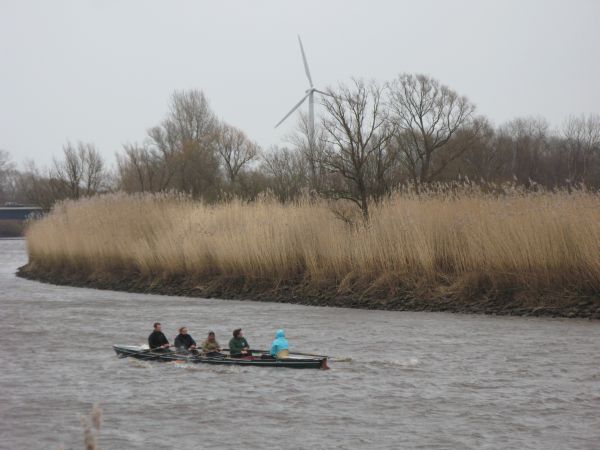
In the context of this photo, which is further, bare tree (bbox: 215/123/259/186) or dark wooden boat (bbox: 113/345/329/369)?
bare tree (bbox: 215/123/259/186)

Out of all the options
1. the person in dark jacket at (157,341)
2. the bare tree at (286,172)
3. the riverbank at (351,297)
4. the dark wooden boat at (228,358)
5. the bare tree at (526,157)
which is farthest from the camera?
the bare tree at (526,157)

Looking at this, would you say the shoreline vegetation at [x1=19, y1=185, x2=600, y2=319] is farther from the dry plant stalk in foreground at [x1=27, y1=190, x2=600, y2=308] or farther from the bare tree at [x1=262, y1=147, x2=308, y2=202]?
the bare tree at [x1=262, y1=147, x2=308, y2=202]

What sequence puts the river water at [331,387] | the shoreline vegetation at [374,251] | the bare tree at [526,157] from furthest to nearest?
the bare tree at [526,157]
the shoreline vegetation at [374,251]
the river water at [331,387]

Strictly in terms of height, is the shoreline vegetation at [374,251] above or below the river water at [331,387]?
above

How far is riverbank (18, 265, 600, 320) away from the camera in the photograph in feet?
68.1

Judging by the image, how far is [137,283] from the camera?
100 feet

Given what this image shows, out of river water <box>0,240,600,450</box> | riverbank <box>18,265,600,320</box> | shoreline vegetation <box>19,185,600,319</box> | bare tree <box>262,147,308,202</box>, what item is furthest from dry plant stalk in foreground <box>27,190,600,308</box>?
bare tree <box>262,147,308,202</box>

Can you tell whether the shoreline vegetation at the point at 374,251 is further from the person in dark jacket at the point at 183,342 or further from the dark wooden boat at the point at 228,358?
the person in dark jacket at the point at 183,342

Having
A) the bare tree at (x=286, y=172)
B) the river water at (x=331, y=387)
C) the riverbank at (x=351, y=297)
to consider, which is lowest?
the river water at (x=331, y=387)

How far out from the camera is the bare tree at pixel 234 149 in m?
65.0

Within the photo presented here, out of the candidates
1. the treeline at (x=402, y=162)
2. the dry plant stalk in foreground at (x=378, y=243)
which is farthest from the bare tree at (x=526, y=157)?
the dry plant stalk in foreground at (x=378, y=243)

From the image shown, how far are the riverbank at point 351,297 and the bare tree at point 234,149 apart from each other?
3239 centimetres

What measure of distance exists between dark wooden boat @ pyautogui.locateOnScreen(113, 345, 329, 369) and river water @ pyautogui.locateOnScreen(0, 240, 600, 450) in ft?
0.49

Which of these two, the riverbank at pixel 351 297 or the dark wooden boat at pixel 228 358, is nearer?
the dark wooden boat at pixel 228 358
